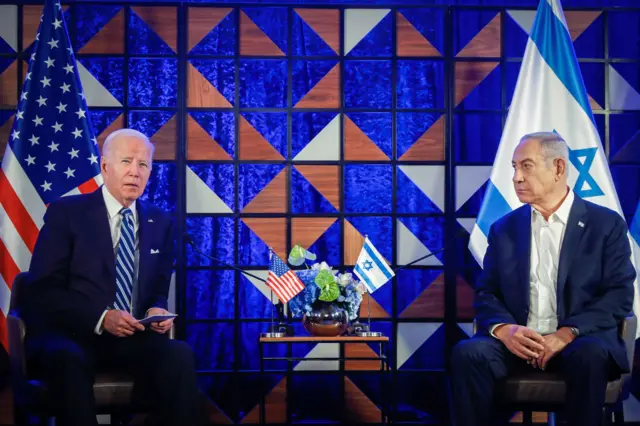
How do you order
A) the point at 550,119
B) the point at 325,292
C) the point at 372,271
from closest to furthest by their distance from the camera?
the point at 325,292 → the point at 372,271 → the point at 550,119

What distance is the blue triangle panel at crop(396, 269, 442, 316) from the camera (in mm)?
5195

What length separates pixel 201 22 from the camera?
514cm

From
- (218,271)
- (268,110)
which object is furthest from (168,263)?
(268,110)

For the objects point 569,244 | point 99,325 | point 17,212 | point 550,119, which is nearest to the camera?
point 99,325

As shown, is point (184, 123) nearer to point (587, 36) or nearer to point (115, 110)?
point (115, 110)

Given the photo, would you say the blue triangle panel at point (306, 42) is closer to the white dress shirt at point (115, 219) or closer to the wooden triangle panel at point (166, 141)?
the wooden triangle panel at point (166, 141)

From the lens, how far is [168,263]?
3947 mm

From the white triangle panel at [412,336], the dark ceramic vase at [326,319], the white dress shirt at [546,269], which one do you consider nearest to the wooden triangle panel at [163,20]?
the dark ceramic vase at [326,319]

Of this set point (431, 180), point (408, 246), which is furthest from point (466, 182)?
point (408, 246)

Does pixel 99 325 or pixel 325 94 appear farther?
pixel 325 94

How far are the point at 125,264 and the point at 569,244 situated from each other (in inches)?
86.8

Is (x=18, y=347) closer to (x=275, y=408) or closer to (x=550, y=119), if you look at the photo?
(x=275, y=408)

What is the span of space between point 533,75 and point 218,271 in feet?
8.15

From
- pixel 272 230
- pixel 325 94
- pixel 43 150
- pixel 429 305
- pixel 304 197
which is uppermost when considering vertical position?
pixel 325 94
